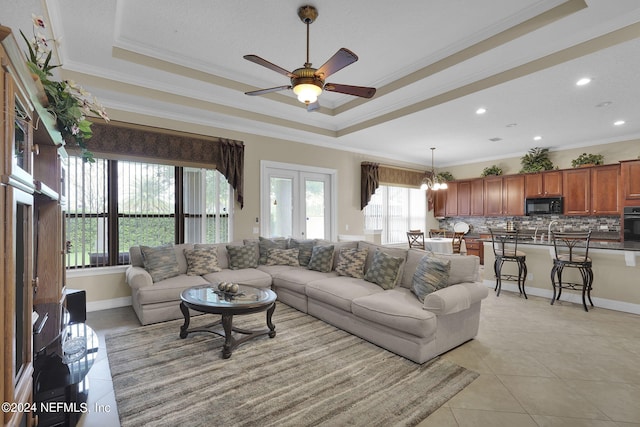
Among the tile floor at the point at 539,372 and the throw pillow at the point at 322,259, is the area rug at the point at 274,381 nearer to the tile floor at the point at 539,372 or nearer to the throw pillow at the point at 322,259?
the tile floor at the point at 539,372

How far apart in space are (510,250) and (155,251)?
564cm

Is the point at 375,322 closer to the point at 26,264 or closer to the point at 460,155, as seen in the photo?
the point at 26,264

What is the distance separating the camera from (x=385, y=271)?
11.9 feet

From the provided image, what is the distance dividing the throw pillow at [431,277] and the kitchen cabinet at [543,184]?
529cm

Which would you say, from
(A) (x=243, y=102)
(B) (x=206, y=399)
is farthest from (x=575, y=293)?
(A) (x=243, y=102)

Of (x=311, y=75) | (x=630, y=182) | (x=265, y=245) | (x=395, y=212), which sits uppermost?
(x=311, y=75)

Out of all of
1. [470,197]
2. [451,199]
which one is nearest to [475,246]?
[470,197]

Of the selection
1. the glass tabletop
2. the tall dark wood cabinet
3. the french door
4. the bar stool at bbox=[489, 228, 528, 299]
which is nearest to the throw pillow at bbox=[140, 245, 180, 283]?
the glass tabletop

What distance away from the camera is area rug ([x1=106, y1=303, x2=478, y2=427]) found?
203cm

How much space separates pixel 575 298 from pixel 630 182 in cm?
270

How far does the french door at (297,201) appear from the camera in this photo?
5.70 meters

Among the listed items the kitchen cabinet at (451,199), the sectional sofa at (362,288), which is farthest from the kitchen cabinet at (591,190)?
the sectional sofa at (362,288)

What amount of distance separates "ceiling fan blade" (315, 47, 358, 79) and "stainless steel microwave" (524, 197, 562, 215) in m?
6.57

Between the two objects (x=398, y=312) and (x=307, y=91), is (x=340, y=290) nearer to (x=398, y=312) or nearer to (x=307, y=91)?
(x=398, y=312)
